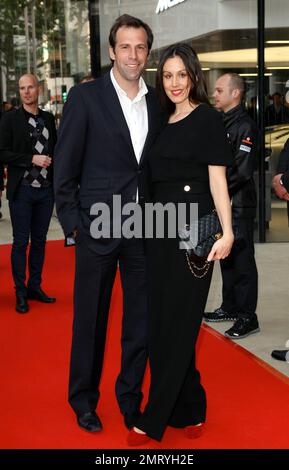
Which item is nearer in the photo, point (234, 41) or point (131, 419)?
point (131, 419)

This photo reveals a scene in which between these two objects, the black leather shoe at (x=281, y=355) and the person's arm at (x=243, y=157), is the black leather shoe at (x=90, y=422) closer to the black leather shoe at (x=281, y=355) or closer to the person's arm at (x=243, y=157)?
the black leather shoe at (x=281, y=355)

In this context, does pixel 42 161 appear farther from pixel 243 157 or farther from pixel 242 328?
pixel 242 328

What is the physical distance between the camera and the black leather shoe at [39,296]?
6.12m

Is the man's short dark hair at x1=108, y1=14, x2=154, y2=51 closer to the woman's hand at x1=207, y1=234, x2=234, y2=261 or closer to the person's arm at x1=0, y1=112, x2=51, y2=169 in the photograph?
the woman's hand at x1=207, y1=234, x2=234, y2=261

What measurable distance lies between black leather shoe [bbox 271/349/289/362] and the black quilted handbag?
1.55m

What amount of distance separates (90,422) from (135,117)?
1472 mm

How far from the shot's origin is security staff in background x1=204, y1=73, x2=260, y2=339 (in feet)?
16.0

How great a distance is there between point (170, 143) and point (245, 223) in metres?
2.08

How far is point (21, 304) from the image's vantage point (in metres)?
5.85

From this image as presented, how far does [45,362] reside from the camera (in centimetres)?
455

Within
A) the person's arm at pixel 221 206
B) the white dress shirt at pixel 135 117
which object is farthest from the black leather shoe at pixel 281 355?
the white dress shirt at pixel 135 117

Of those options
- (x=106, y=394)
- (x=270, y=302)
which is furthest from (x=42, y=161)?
(x=106, y=394)

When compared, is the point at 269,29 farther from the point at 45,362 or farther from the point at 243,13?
the point at 45,362

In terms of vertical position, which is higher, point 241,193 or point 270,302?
point 241,193
